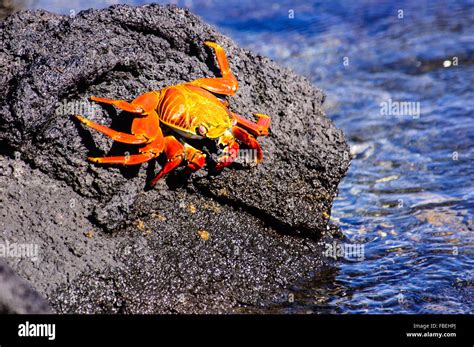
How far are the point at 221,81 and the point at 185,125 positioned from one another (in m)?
0.46

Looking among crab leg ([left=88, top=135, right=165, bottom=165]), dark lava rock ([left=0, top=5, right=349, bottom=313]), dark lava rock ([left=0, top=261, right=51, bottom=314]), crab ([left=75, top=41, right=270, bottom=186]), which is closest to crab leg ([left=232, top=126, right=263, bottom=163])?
crab ([left=75, top=41, right=270, bottom=186])

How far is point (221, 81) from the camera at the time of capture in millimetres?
4590

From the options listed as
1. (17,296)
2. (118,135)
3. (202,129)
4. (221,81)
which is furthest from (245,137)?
(17,296)

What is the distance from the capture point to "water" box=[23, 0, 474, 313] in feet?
16.4

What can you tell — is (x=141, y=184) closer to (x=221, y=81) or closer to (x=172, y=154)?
(x=172, y=154)

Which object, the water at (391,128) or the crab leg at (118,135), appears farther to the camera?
the water at (391,128)

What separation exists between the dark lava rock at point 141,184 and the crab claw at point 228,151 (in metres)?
0.14

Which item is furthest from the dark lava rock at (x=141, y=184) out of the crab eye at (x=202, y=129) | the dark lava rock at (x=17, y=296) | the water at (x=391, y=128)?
the water at (x=391, y=128)

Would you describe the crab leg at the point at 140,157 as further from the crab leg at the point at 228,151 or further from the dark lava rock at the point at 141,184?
the crab leg at the point at 228,151

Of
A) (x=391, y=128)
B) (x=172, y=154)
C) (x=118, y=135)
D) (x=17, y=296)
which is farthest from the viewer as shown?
(x=391, y=128)

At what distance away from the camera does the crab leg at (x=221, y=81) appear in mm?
4570

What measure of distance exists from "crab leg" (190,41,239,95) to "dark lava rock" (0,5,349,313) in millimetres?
120
